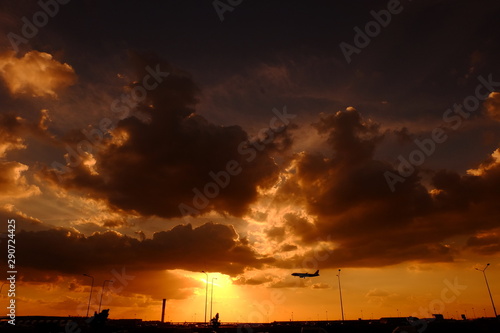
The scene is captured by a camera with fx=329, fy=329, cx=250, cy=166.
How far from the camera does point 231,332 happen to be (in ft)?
231

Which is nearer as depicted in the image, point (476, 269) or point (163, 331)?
point (163, 331)

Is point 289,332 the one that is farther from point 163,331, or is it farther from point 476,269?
point 476,269

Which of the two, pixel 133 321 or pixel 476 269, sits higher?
pixel 476 269

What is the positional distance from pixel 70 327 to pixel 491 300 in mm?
122264

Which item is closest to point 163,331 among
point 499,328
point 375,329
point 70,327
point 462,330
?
point 70,327

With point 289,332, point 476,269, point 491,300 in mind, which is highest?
point 476,269

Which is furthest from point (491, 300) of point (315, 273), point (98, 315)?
point (98, 315)

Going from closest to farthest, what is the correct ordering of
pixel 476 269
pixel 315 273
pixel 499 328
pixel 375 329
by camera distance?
pixel 499 328
pixel 375 329
pixel 476 269
pixel 315 273

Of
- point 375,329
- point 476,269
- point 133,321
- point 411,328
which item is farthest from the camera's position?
point 133,321

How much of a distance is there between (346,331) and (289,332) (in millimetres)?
12706

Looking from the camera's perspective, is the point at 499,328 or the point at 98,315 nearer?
the point at 499,328

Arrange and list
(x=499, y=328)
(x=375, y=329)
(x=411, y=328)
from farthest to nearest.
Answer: (x=375, y=329)
(x=499, y=328)
(x=411, y=328)

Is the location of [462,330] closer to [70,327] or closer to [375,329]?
[375,329]

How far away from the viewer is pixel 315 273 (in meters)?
135
